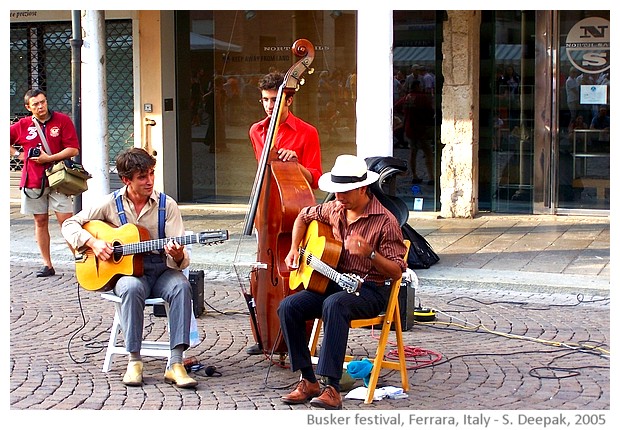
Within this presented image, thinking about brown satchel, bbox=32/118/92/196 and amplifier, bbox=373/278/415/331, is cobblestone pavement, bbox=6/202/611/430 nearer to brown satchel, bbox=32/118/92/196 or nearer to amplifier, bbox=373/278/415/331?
amplifier, bbox=373/278/415/331

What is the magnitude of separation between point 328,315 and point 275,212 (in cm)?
83

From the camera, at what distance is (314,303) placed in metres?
5.74

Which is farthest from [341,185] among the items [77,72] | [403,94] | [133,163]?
[403,94]

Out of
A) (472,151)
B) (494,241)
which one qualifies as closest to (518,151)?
(472,151)

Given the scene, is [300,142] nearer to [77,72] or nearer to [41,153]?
[41,153]

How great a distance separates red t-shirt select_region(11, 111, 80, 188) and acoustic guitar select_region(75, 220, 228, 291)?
329 cm

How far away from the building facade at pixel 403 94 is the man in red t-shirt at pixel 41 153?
73.6 inches

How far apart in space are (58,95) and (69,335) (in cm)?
774

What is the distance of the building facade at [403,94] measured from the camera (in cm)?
1230

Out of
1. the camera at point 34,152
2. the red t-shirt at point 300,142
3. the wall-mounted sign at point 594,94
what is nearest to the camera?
the red t-shirt at point 300,142

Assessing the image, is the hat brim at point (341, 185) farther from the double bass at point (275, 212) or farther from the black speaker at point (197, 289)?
the black speaker at point (197, 289)

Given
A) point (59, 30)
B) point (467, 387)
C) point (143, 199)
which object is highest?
point (59, 30)

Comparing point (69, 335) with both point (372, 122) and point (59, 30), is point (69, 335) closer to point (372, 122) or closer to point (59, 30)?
point (372, 122)

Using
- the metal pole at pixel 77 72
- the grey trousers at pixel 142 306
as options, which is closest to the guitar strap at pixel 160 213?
the grey trousers at pixel 142 306
